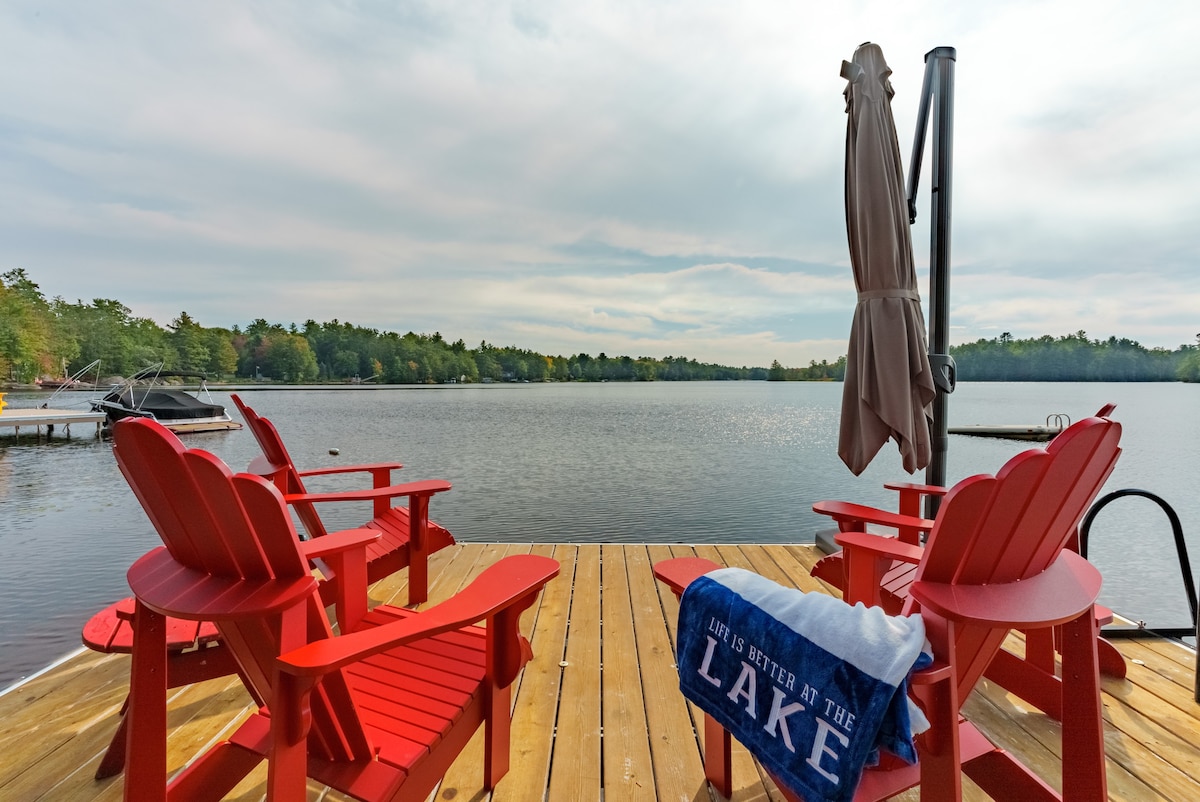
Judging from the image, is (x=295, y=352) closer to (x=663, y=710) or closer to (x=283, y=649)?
(x=663, y=710)

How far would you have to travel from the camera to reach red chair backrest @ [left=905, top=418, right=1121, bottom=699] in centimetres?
103

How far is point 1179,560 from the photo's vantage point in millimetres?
2408

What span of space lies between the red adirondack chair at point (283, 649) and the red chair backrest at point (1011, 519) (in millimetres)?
880

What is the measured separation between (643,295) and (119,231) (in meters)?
27.3

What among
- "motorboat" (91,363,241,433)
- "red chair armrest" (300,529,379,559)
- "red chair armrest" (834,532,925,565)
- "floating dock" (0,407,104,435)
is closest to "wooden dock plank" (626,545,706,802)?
"red chair armrest" (834,532,925,565)

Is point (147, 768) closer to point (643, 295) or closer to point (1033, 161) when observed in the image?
point (1033, 161)

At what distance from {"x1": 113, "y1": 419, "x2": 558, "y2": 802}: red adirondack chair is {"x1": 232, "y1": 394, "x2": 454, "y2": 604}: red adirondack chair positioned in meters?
1.20

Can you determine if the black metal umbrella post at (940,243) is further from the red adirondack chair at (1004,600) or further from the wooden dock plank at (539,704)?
the wooden dock plank at (539,704)

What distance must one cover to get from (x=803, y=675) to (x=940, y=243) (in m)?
2.76

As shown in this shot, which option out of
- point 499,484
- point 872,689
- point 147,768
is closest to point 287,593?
point 147,768

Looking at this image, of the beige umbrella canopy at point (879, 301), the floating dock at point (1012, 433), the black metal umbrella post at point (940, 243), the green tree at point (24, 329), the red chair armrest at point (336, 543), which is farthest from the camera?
the green tree at point (24, 329)

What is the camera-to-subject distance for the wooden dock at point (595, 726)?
1562mm

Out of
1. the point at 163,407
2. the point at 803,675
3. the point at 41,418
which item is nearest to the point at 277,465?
the point at 803,675

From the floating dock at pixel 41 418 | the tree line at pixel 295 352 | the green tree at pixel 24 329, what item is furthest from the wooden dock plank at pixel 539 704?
the green tree at pixel 24 329
